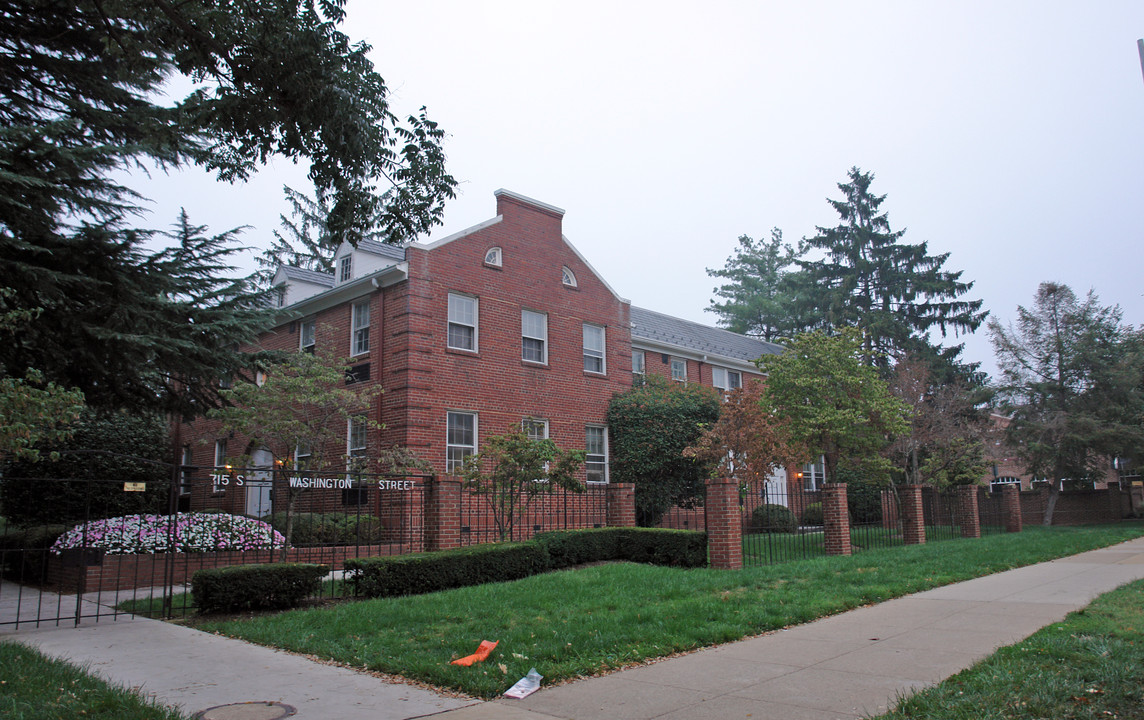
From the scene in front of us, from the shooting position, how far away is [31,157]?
10664 mm

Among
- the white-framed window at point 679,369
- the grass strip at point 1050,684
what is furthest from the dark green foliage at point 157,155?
the white-framed window at point 679,369

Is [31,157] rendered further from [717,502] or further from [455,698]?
[717,502]

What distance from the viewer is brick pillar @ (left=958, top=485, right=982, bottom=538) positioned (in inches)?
A: 854

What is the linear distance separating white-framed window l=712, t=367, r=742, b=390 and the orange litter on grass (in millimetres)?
23547

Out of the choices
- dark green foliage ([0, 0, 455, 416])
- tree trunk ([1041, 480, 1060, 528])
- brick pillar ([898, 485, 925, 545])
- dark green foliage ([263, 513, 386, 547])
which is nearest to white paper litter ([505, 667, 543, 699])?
dark green foliage ([0, 0, 455, 416])

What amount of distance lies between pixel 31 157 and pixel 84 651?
6635 millimetres

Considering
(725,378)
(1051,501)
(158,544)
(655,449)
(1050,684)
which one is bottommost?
(1050,684)

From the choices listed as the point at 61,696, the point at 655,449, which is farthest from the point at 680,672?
the point at 655,449

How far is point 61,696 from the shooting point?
18.6ft

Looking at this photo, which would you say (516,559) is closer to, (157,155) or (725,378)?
(157,155)

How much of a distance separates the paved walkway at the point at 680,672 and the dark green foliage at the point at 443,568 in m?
2.38

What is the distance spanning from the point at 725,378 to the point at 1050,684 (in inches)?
1008

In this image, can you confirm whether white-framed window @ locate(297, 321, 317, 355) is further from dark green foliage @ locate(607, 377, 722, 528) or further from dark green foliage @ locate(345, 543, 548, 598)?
dark green foliage @ locate(345, 543, 548, 598)

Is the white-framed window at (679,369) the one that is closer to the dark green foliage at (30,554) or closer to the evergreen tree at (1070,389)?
the evergreen tree at (1070,389)
